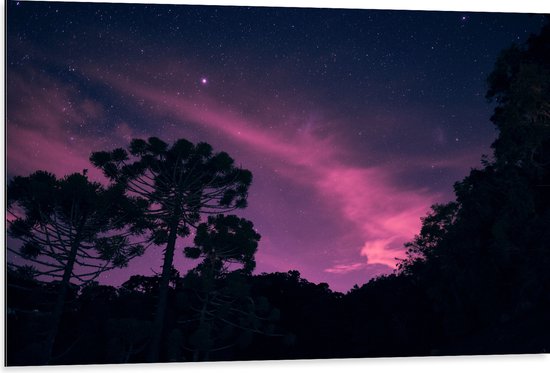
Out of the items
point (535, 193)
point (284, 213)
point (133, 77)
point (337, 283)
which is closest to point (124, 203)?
point (133, 77)

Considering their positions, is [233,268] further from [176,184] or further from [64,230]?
[64,230]

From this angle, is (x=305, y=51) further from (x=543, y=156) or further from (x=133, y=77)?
(x=543, y=156)

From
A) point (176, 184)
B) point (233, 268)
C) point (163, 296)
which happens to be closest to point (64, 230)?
point (163, 296)

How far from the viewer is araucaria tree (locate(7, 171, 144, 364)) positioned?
9.83 metres

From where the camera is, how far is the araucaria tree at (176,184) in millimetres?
13125

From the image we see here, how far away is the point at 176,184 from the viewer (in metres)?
14.0

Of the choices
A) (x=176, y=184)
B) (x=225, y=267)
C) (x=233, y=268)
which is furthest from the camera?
(x=225, y=267)

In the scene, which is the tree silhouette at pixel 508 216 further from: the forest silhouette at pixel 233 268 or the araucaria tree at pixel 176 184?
the araucaria tree at pixel 176 184

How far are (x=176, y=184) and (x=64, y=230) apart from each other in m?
3.82

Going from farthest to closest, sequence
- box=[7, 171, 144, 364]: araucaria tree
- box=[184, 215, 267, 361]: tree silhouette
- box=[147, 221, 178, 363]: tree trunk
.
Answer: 1. box=[184, 215, 267, 361]: tree silhouette
2. box=[147, 221, 178, 363]: tree trunk
3. box=[7, 171, 144, 364]: araucaria tree

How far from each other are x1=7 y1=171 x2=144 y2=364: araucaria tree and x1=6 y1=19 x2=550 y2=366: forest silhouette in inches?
1.0

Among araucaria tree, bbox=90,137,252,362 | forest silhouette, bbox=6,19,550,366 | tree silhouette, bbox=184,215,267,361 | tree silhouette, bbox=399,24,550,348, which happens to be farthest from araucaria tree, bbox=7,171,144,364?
tree silhouette, bbox=399,24,550,348

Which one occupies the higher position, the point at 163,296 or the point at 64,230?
the point at 64,230

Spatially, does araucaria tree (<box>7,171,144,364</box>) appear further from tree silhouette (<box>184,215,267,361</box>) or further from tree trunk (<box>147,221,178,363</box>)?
tree silhouette (<box>184,215,267,361</box>)
